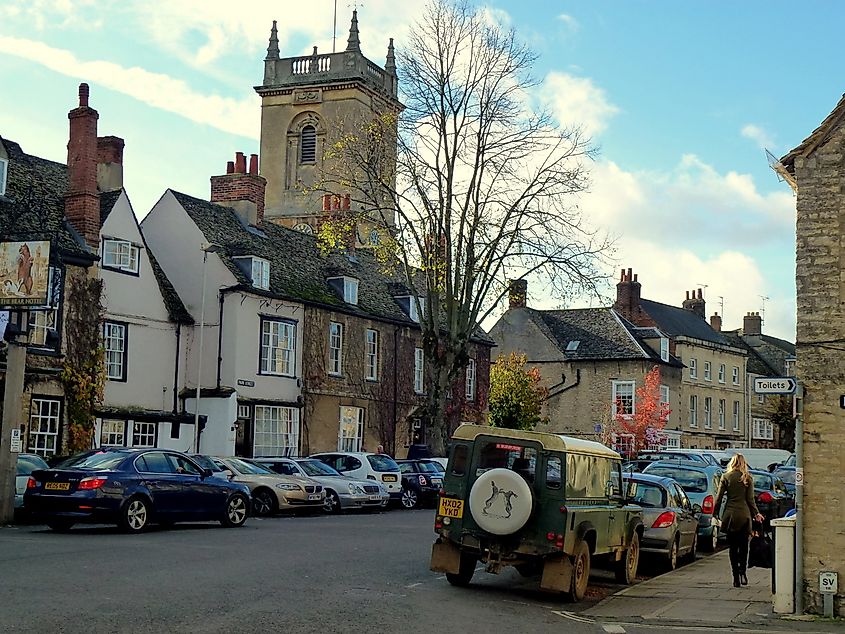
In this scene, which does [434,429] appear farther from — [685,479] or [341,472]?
[685,479]

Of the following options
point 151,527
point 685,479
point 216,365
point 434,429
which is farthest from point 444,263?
point 151,527

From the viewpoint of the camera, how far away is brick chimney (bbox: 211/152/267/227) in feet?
143

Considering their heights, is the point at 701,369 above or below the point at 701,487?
above

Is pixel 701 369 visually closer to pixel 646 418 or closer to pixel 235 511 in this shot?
pixel 646 418

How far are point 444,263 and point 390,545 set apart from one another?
65.1 feet

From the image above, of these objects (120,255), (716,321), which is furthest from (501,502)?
(716,321)

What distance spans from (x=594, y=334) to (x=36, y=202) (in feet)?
132

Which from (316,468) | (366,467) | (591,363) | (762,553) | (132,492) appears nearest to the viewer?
(762,553)

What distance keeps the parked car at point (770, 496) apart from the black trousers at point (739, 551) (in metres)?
9.58

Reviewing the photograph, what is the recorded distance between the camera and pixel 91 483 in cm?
1998

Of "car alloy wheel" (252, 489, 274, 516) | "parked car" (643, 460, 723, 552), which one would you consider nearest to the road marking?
"parked car" (643, 460, 723, 552)

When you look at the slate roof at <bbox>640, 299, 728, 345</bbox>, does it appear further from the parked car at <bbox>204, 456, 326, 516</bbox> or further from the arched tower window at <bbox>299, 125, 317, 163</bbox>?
the parked car at <bbox>204, 456, 326, 516</bbox>

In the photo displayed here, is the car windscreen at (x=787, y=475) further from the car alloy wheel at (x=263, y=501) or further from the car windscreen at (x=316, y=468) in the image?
the car alloy wheel at (x=263, y=501)

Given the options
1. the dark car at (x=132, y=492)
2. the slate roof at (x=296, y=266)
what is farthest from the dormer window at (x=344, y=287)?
the dark car at (x=132, y=492)
